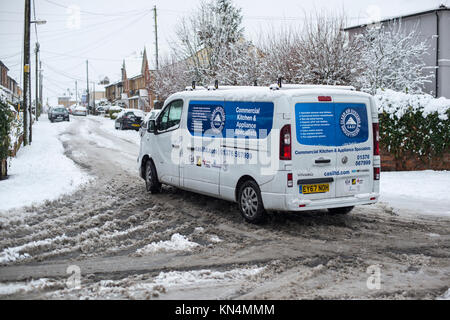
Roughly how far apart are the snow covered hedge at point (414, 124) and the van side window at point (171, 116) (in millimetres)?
6136

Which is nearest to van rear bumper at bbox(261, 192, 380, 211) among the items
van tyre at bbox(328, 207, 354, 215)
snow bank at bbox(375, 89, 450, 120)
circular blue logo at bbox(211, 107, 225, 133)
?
van tyre at bbox(328, 207, 354, 215)

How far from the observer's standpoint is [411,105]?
13.0 meters

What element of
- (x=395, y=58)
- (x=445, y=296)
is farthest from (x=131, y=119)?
(x=445, y=296)

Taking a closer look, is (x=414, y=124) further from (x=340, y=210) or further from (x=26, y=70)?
(x=26, y=70)

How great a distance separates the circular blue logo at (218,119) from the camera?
26.9ft

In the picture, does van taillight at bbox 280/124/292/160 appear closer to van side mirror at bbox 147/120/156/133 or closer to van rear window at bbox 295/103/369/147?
van rear window at bbox 295/103/369/147

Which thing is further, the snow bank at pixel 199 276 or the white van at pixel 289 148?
the white van at pixel 289 148

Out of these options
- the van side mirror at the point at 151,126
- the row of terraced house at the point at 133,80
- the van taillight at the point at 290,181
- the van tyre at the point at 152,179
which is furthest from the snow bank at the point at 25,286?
the row of terraced house at the point at 133,80

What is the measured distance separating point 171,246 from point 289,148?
7.23 ft

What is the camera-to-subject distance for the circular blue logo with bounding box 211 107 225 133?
323 inches

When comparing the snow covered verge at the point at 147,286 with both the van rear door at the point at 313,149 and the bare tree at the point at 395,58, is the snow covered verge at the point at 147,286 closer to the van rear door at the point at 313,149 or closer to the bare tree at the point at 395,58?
the van rear door at the point at 313,149

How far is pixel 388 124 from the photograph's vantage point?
1303 centimetres

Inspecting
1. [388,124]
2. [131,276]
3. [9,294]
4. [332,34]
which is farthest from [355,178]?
[332,34]

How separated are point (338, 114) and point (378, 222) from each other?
1.94 metres
